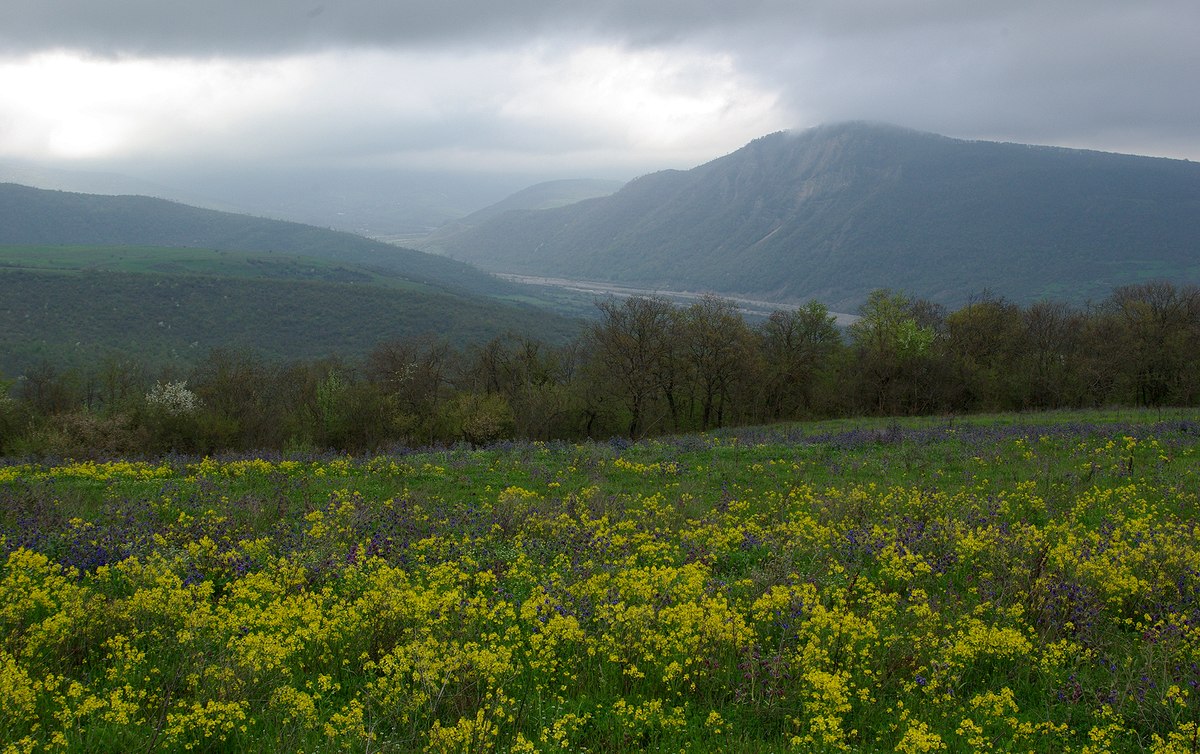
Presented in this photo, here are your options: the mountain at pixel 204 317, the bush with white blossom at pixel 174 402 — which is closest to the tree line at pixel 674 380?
the bush with white blossom at pixel 174 402

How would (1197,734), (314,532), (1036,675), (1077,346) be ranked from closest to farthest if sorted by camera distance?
(1197,734) < (1036,675) < (314,532) < (1077,346)

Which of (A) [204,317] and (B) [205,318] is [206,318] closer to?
(B) [205,318]

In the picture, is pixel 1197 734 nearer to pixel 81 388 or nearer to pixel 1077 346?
pixel 1077 346

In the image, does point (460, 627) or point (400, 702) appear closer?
point (400, 702)

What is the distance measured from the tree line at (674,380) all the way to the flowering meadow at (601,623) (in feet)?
106

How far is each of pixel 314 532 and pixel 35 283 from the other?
6426 inches

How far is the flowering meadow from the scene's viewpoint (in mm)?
5914

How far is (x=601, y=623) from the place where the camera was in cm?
755

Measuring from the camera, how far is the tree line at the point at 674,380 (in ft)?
151

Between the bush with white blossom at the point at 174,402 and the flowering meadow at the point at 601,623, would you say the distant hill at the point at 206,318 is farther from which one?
the flowering meadow at the point at 601,623

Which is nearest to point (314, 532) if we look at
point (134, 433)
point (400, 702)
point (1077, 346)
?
point (400, 702)

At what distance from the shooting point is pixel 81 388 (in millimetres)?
58969

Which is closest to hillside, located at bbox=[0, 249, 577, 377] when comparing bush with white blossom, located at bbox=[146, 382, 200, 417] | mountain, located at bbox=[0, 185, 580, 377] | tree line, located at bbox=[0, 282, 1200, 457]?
mountain, located at bbox=[0, 185, 580, 377]

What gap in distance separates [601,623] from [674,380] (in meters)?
46.7
